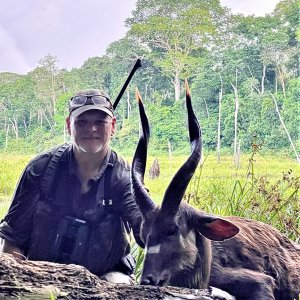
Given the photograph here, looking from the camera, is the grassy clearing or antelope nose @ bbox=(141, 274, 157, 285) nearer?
antelope nose @ bbox=(141, 274, 157, 285)

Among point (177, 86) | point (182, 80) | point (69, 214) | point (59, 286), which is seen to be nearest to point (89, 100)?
point (69, 214)

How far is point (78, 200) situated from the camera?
279 centimetres

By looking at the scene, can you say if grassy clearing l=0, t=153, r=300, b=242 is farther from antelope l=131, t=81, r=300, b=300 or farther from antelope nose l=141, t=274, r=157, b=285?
antelope nose l=141, t=274, r=157, b=285

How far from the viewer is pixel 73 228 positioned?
275 centimetres

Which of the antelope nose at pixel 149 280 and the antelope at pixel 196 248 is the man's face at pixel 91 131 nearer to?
the antelope at pixel 196 248

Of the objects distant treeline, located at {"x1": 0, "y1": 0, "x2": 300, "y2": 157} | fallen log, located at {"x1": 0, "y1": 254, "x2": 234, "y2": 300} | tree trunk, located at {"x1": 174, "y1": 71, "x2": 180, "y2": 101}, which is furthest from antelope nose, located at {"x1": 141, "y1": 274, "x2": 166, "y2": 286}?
tree trunk, located at {"x1": 174, "y1": 71, "x2": 180, "y2": 101}

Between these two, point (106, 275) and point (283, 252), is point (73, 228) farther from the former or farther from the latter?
point (283, 252)

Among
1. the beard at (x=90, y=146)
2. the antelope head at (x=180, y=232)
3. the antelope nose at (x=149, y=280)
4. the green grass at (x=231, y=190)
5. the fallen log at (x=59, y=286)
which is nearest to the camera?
the fallen log at (x=59, y=286)

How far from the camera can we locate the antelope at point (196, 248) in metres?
2.28

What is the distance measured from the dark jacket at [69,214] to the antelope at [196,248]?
0.92 ft

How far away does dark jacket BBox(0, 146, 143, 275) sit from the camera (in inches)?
108

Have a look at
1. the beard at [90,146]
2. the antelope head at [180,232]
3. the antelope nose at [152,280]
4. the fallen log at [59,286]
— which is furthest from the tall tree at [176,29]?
the fallen log at [59,286]

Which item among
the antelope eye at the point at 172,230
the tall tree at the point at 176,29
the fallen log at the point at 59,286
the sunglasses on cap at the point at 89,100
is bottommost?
the fallen log at the point at 59,286

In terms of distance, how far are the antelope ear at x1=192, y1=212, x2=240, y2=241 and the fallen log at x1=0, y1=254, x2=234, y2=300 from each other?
37 cm
